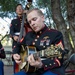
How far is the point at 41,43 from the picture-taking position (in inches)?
103

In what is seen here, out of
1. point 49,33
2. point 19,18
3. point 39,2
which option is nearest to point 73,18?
point 19,18

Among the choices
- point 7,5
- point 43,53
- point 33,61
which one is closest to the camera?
point 33,61

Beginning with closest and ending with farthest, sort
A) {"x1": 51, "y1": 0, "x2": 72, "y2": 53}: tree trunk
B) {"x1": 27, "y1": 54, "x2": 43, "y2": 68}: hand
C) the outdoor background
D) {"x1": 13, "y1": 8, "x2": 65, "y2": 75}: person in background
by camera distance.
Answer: {"x1": 27, "y1": 54, "x2": 43, "y2": 68}: hand, {"x1": 13, "y1": 8, "x2": 65, "y2": 75}: person in background, the outdoor background, {"x1": 51, "y1": 0, "x2": 72, "y2": 53}: tree trunk

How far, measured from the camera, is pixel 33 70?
2523mm

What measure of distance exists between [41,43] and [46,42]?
0.23ft

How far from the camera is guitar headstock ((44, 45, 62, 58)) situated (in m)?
2.36

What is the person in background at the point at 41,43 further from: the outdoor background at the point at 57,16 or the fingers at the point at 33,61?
the outdoor background at the point at 57,16

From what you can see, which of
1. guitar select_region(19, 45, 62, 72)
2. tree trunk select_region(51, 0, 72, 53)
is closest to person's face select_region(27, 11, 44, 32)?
guitar select_region(19, 45, 62, 72)

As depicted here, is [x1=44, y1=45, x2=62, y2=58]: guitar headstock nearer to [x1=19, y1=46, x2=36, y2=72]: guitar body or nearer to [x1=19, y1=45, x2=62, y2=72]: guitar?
[x1=19, y1=45, x2=62, y2=72]: guitar

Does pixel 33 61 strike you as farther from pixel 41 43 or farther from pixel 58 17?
→ pixel 58 17

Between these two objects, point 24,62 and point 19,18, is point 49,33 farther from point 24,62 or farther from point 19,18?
point 19,18

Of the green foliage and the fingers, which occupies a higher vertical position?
the green foliage

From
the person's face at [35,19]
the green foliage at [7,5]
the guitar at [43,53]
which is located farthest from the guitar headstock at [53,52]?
the green foliage at [7,5]

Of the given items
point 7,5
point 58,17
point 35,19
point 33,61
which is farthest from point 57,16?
point 33,61
